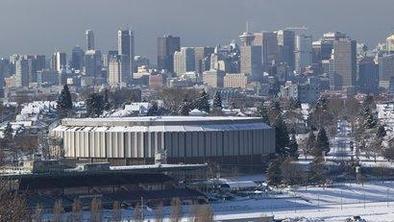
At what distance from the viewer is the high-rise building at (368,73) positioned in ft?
592

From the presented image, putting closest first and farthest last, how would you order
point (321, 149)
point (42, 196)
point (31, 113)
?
1. point (42, 196)
2. point (321, 149)
3. point (31, 113)

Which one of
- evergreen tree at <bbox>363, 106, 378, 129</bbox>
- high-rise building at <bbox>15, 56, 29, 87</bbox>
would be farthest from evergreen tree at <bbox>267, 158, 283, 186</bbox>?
high-rise building at <bbox>15, 56, 29, 87</bbox>

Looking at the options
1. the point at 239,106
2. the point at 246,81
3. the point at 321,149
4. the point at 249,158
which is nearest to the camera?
the point at 249,158

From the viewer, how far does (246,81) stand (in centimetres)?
17788

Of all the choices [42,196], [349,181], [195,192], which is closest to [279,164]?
[349,181]

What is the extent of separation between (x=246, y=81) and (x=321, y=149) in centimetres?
11743

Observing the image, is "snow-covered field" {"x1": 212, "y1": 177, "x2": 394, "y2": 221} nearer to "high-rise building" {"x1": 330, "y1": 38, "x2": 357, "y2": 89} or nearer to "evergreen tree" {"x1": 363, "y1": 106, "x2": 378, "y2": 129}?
"evergreen tree" {"x1": 363, "y1": 106, "x2": 378, "y2": 129}

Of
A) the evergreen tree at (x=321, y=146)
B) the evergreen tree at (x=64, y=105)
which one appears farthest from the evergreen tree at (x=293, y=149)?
the evergreen tree at (x=64, y=105)

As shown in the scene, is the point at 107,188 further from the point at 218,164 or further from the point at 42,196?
the point at 218,164

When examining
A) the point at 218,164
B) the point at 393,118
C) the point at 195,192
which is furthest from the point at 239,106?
the point at 195,192

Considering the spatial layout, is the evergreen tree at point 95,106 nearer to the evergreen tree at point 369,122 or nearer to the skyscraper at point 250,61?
the evergreen tree at point 369,122

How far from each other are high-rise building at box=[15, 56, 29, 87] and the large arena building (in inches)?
5088

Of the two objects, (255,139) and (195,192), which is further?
(255,139)

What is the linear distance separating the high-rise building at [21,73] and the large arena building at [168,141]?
→ 129 meters
